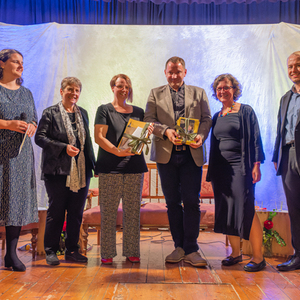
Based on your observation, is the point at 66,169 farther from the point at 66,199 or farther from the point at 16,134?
the point at 16,134

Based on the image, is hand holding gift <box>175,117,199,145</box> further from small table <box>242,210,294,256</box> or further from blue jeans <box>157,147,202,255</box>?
small table <box>242,210,294,256</box>

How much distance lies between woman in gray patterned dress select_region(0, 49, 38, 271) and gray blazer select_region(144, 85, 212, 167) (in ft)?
2.89

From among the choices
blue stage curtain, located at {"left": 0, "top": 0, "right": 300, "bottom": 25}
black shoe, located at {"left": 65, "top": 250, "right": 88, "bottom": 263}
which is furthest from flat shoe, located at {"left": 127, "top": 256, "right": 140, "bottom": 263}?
blue stage curtain, located at {"left": 0, "top": 0, "right": 300, "bottom": 25}

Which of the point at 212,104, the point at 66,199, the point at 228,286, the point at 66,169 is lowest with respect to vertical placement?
the point at 228,286

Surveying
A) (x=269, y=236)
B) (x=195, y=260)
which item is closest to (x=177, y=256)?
(x=195, y=260)

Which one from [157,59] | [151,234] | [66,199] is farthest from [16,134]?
[157,59]

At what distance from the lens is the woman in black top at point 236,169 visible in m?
2.08

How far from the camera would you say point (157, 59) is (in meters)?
3.96

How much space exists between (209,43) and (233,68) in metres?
0.47

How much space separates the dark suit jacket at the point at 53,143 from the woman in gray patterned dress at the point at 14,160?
11 cm

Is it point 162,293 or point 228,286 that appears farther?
point 228,286

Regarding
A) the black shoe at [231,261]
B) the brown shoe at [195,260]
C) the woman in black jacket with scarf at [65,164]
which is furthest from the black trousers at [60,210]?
the black shoe at [231,261]

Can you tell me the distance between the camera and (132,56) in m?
3.97

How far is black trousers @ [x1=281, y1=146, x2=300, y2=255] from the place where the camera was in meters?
2.07
